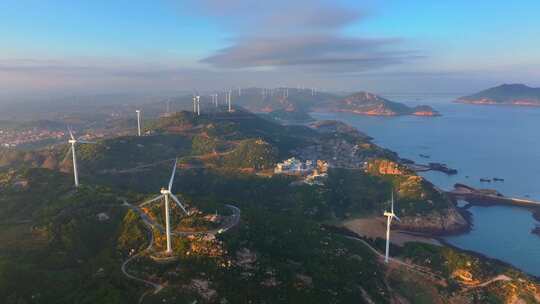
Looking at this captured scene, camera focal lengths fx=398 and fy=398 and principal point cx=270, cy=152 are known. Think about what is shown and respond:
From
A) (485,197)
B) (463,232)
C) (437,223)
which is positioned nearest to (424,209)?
(437,223)

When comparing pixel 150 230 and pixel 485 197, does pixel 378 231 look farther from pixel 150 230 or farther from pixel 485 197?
pixel 150 230

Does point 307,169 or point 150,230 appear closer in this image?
point 150,230

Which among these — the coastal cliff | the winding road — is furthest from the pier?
the winding road

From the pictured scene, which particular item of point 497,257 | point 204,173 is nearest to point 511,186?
point 497,257

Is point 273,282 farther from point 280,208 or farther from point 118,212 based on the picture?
point 280,208

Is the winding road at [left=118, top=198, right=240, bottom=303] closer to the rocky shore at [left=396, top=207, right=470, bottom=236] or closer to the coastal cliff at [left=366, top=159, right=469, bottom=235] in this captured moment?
the rocky shore at [left=396, top=207, right=470, bottom=236]

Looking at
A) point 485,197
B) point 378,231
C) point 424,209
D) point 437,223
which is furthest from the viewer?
point 485,197

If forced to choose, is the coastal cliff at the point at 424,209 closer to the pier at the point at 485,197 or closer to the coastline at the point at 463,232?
the coastline at the point at 463,232
